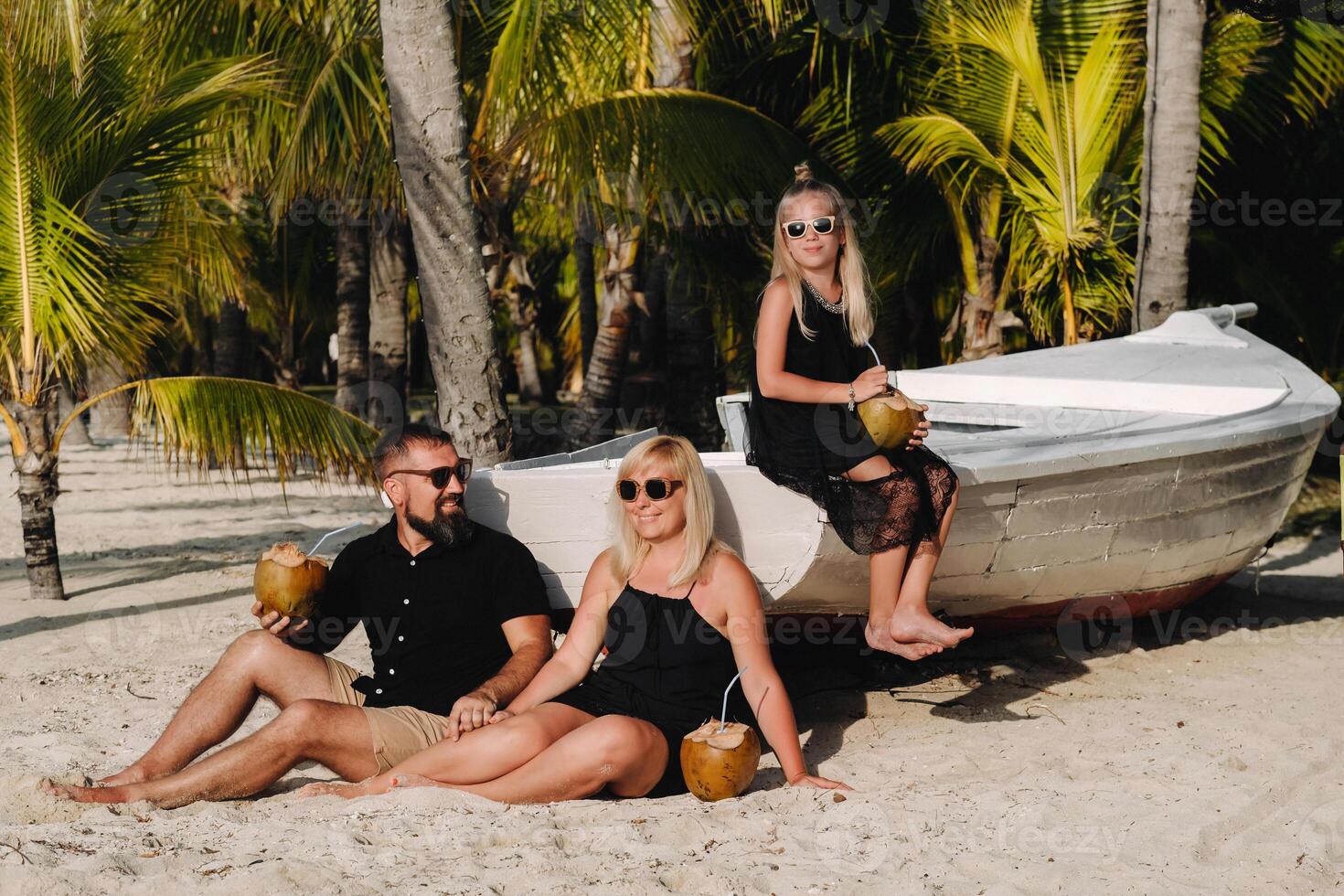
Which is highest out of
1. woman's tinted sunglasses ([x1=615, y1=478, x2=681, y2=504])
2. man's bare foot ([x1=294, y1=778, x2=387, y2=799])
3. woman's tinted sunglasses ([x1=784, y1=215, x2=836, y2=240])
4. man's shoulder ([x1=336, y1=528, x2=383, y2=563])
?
woman's tinted sunglasses ([x1=784, y1=215, x2=836, y2=240])

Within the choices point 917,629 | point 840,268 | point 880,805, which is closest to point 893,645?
point 917,629

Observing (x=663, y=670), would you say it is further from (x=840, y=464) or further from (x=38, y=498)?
(x=38, y=498)

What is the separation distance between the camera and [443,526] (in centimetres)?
420

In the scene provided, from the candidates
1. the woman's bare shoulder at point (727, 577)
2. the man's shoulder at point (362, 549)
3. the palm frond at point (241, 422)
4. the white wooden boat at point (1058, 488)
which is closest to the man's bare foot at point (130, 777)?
the man's shoulder at point (362, 549)

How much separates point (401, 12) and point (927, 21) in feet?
17.4

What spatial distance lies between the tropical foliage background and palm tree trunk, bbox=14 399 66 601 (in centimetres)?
2

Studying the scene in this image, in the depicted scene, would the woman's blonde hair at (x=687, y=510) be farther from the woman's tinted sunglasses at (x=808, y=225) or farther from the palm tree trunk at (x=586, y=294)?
the palm tree trunk at (x=586, y=294)

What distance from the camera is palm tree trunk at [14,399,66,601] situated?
7051 millimetres

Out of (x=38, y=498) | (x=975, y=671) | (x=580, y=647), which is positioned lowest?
(x=975, y=671)

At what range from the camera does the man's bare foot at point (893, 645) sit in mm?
4234

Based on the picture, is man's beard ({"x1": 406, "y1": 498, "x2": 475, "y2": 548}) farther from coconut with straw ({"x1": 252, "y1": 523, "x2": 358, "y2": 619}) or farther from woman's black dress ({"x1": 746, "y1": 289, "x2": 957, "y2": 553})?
woman's black dress ({"x1": 746, "y1": 289, "x2": 957, "y2": 553})

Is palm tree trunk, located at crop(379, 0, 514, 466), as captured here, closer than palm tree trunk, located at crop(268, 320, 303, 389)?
Yes

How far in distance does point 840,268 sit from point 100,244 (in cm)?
447

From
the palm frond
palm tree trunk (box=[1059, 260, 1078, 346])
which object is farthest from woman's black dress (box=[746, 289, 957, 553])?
palm tree trunk (box=[1059, 260, 1078, 346])
